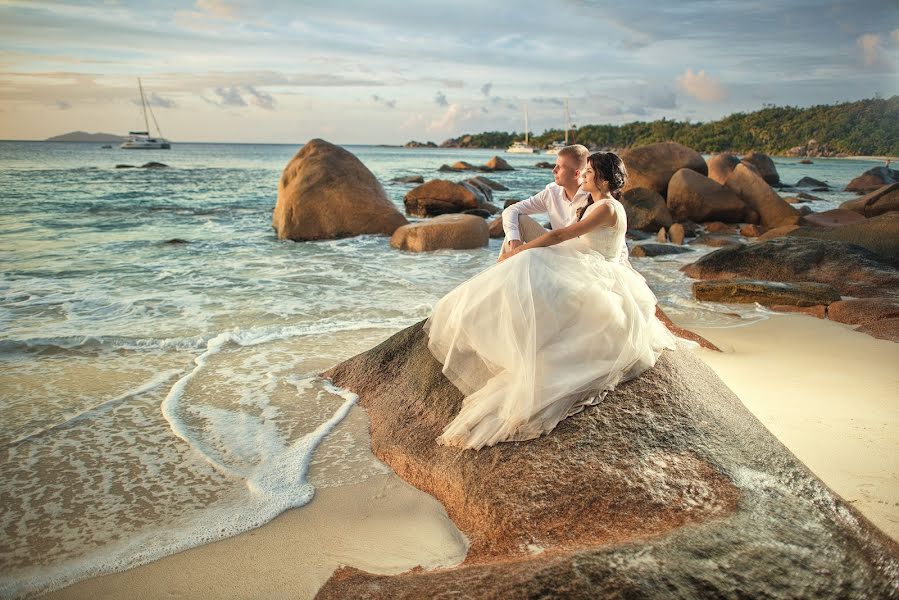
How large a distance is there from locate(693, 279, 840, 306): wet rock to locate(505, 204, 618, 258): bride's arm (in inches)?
209

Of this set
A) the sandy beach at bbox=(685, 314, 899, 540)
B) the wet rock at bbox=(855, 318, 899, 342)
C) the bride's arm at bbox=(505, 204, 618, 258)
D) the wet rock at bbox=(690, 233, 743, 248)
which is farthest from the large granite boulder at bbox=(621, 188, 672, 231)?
the bride's arm at bbox=(505, 204, 618, 258)

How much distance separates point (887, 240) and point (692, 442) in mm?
Result: 9801

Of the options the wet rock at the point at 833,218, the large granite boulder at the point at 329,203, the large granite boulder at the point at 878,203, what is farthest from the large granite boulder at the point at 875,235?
the large granite boulder at the point at 329,203

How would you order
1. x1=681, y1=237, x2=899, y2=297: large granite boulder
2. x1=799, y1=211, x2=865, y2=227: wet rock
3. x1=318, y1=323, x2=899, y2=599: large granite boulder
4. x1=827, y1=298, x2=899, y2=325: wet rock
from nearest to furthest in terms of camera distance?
1. x1=318, y1=323, x2=899, y2=599: large granite boulder
2. x1=827, y1=298, x2=899, y2=325: wet rock
3. x1=681, y1=237, x2=899, y2=297: large granite boulder
4. x1=799, y1=211, x2=865, y2=227: wet rock

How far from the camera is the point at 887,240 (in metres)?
10.5

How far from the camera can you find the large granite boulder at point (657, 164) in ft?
62.4

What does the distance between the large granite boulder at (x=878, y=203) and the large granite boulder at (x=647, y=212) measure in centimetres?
495

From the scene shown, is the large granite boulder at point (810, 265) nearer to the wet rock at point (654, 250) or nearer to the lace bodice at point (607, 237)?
the wet rock at point (654, 250)

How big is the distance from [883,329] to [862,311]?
667mm

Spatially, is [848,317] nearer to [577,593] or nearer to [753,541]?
[753,541]

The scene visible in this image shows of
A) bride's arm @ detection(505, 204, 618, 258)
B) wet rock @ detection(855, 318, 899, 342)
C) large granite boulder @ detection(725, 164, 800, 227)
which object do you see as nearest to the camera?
bride's arm @ detection(505, 204, 618, 258)

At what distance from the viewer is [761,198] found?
17.7 meters

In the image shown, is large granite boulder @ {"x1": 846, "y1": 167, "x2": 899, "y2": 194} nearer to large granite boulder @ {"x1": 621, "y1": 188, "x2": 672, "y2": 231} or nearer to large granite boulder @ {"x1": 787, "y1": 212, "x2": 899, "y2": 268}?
large granite boulder @ {"x1": 621, "y1": 188, "x2": 672, "y2": 231}

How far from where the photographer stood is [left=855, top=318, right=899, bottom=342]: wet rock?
21.6ft
